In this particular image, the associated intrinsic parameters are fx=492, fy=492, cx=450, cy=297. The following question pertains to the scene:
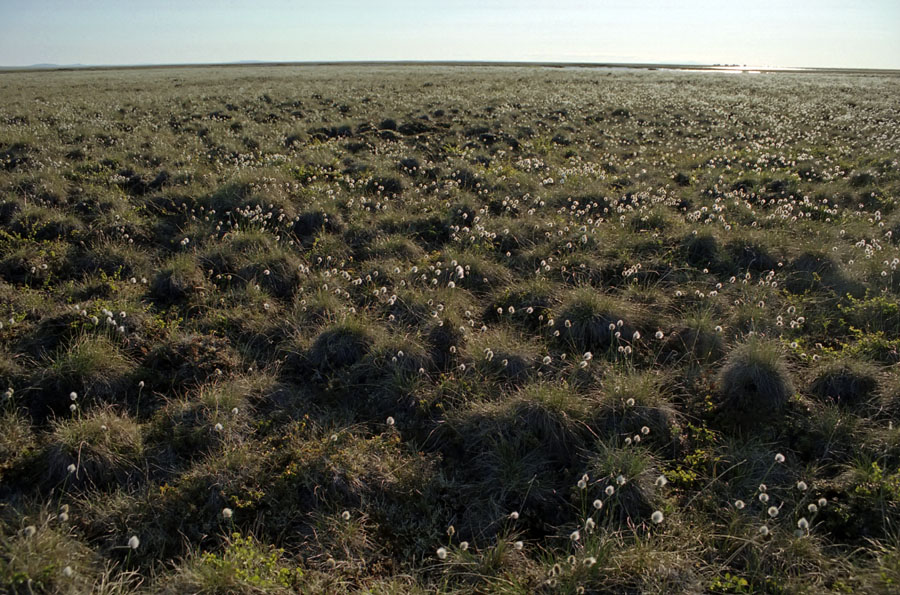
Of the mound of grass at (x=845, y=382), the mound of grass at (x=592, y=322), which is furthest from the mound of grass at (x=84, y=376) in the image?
the mound of grass at (x=845, y=382)

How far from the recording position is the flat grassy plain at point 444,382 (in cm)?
339

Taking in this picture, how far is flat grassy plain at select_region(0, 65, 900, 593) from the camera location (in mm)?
3389

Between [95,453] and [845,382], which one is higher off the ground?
[845,382]

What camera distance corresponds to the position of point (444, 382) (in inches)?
195

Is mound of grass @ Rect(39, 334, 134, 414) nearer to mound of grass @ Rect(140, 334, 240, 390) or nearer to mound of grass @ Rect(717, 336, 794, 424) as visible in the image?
mound of grass @ Rect(140, 334, 240, 390)

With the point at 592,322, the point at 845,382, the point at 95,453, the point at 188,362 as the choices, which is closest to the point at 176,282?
the point at 188,362

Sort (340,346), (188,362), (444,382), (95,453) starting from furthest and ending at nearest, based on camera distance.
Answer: (340,346), (188,362), (444,382), (95,453)

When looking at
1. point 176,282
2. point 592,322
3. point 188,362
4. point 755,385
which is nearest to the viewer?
point 755,385

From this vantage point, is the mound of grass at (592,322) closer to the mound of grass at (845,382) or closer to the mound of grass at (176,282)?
the mound of grass at (845,382)

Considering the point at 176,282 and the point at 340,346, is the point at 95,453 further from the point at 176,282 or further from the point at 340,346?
the point at 176,282

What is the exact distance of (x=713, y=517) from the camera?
369 cm

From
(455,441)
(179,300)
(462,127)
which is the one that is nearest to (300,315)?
(179,300)

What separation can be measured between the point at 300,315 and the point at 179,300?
1.77m

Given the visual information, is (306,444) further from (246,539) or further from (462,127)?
(462,127)
